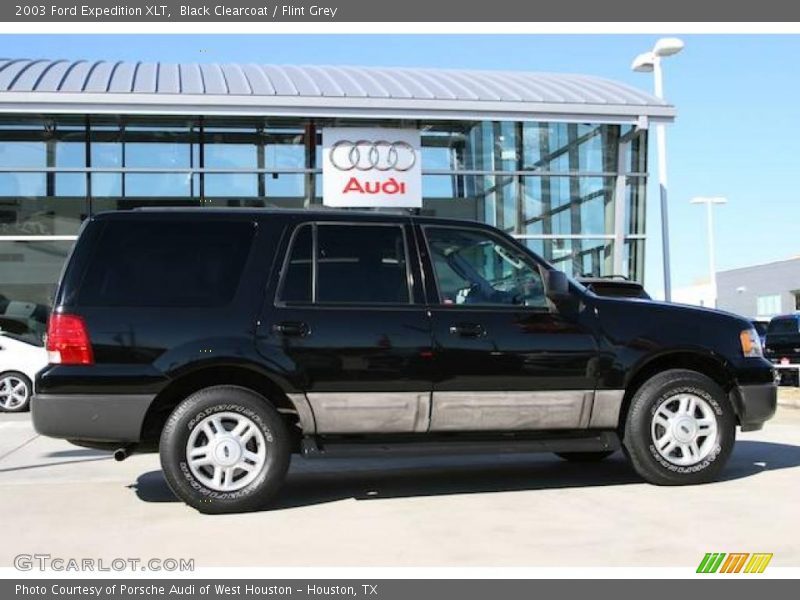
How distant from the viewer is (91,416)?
5.45m

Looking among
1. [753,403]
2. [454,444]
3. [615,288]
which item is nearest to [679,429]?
[753,403]

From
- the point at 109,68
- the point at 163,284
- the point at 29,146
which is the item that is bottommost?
the point at 163,284

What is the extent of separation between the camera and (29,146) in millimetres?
17500

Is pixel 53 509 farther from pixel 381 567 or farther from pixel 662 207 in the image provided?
pixel 662 207

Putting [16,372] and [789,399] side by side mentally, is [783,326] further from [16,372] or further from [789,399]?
[16,372]

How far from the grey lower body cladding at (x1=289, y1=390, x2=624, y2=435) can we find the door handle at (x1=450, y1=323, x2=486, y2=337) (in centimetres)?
40

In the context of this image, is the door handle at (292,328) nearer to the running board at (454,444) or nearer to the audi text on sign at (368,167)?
the running board at (454,444)

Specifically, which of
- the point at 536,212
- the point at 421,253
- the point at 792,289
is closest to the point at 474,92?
the point at 536,212

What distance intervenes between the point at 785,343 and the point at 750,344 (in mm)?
14100

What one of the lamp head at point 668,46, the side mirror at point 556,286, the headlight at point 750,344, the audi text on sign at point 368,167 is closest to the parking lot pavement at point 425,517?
the headlight at point 750,344

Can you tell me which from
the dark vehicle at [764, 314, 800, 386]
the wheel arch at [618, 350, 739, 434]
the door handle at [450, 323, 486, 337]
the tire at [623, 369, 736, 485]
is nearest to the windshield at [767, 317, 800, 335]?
the dark vehicle at [764, 314, 800, 386]

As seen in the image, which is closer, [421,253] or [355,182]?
[421,253]

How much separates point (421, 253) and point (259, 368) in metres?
1.40

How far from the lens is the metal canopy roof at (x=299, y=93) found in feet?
53.2
